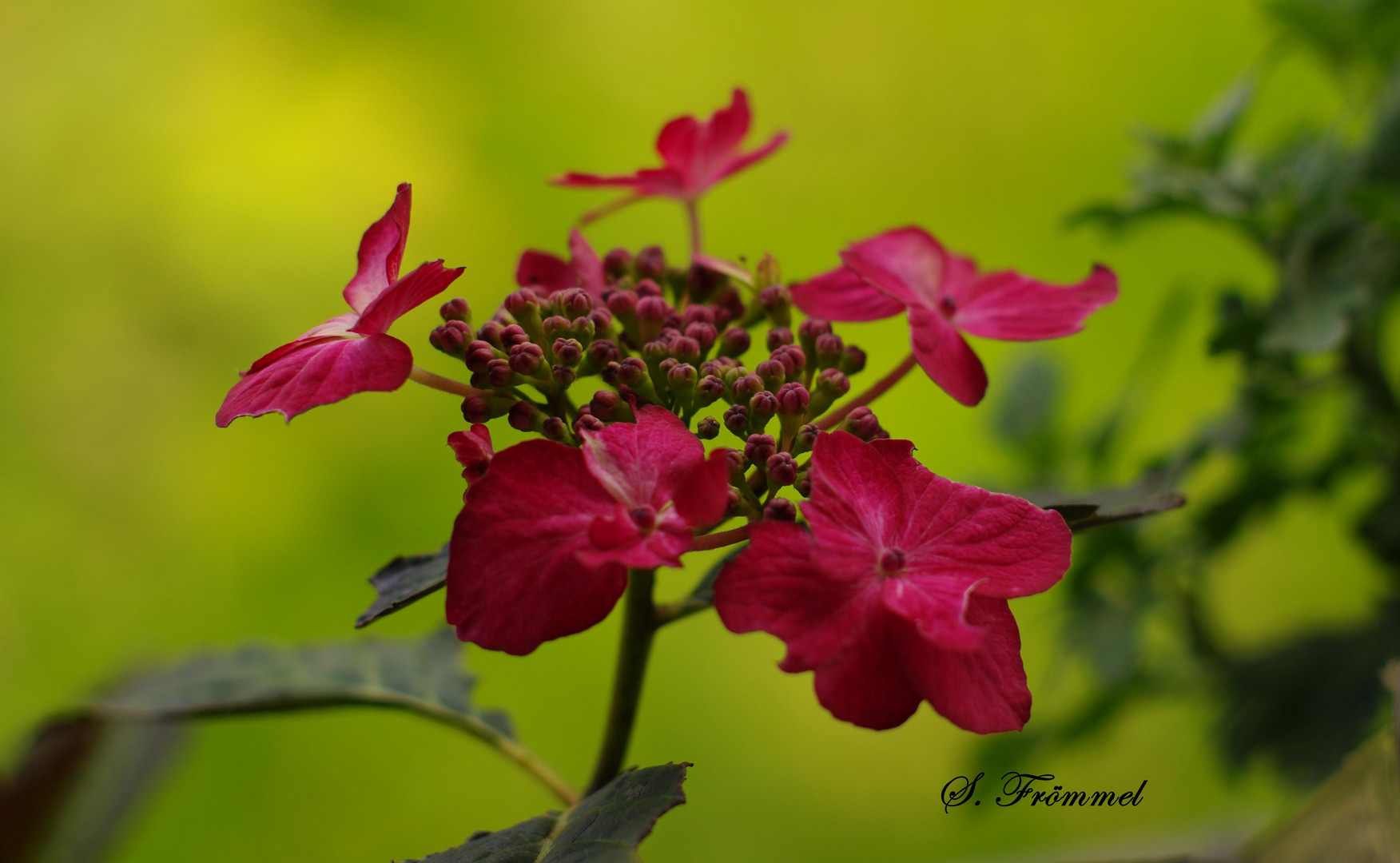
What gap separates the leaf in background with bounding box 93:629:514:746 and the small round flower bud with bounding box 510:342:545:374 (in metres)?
0.31

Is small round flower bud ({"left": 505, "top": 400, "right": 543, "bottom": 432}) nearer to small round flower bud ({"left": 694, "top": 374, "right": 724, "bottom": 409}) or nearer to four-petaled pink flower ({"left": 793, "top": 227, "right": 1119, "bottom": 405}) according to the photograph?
small round flower bud ({"left": 694, "top": 374, "right": 724, "bottom": 409})

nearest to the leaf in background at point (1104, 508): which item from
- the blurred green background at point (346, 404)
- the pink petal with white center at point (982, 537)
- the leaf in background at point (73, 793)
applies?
the pink petal with white center at point (982, 537)

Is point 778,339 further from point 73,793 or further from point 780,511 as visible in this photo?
point 73,793

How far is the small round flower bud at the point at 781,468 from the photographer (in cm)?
42

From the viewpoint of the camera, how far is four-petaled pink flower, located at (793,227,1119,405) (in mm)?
511

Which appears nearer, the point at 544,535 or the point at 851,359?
the point at 544,535

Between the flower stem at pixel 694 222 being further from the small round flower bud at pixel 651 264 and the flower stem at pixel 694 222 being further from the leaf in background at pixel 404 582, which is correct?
the leaf in background at pixel 404 582

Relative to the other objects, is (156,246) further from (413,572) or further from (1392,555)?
(1392,555)

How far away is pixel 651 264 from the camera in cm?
57

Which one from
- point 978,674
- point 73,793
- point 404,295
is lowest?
A: point 73,793

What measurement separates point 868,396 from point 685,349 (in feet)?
0.34

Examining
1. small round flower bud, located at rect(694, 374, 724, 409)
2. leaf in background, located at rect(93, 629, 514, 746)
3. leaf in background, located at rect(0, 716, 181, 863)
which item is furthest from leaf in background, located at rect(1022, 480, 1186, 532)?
leaf in background, located at rect(0, 716, 181, 863)

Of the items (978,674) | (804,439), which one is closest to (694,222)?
(804,439)

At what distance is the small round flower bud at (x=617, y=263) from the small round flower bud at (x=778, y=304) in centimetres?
9
